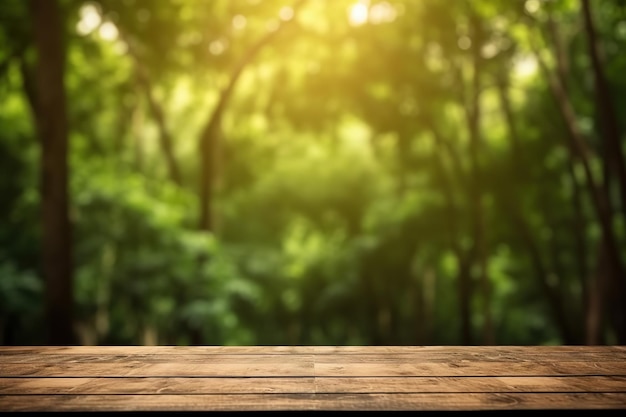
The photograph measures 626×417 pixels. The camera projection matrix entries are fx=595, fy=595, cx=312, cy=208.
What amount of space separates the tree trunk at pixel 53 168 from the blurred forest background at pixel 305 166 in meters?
0.02

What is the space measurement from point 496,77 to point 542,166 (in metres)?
2.50

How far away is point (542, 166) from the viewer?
14.5 metres

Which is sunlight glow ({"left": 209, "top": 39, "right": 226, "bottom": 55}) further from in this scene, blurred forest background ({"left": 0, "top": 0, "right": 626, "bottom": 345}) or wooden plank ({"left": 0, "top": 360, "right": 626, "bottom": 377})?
wooden plank ({"left": 0, "top": 360, "right": 626, "bottom": 377})

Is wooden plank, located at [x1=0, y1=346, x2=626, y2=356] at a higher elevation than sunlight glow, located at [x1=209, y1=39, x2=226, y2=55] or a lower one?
lower

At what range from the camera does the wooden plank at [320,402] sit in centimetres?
193

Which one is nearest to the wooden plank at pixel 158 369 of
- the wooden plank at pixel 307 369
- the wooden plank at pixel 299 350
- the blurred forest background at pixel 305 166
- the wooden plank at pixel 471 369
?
the wooden plank at pixel 307 369

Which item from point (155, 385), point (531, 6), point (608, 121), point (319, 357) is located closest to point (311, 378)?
point (319, 357)

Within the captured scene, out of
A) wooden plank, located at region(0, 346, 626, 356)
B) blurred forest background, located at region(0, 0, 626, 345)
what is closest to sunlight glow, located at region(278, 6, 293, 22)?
blurred forest background, located at region(0, 0, 626, 345)

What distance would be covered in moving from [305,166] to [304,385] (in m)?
19.8

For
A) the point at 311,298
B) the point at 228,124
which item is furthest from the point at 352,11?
the point at 311,298

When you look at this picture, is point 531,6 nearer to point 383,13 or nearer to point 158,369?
point 383,13

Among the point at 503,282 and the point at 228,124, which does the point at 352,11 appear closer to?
the point at 228,124

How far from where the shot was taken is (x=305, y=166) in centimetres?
2183

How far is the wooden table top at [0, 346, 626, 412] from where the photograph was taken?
1984 millimetres
